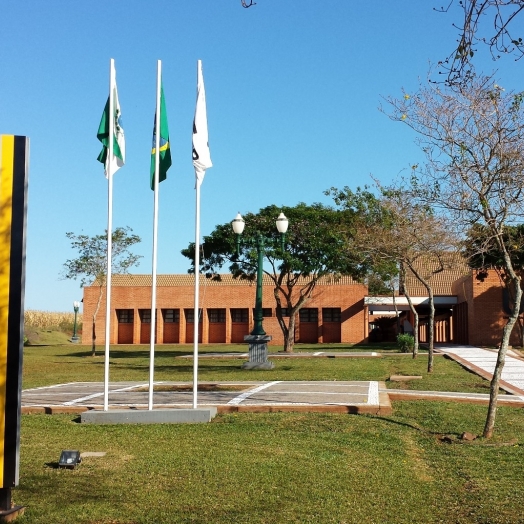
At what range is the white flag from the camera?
451 inches

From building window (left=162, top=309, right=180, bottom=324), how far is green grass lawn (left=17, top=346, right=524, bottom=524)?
46390 mm

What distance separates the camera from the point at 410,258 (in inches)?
969

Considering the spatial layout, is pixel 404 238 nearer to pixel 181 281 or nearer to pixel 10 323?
pixel 10 323

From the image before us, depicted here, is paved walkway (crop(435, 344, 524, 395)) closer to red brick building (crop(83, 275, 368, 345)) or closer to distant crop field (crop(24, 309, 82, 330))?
red brick building (crop(83, 275, 368, 345))

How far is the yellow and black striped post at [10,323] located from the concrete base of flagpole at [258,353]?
17.2 metres

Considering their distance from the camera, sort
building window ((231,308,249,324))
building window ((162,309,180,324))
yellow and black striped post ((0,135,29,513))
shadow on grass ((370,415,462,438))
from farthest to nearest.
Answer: building window ((162,309,180,324)) < building window ((231,308,249,324)) < shadow on grass ((370,415,462,438)) < yellow and black striped post ((0,135,29,513))

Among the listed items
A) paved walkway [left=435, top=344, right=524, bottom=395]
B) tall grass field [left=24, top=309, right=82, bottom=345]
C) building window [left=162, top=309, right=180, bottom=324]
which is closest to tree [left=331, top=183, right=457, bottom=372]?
paved walkway [left=435, top=344, right=524, bottom=395]

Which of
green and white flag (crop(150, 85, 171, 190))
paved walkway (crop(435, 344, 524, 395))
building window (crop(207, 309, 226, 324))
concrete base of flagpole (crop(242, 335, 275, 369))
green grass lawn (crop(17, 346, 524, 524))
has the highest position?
green and white flag (crop(150, 85, 171, 190))

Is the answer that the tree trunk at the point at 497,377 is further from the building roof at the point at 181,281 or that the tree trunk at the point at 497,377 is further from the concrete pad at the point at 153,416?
the building roof at the point at 181,281

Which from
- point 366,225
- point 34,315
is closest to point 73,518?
point 366,225

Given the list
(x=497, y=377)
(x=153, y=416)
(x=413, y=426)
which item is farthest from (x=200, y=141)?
(x=497, y=377)

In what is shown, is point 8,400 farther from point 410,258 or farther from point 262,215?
point 262,215

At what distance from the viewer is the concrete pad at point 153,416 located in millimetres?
10828

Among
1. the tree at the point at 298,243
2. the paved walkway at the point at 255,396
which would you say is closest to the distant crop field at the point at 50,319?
the tree at the point at 298,243
